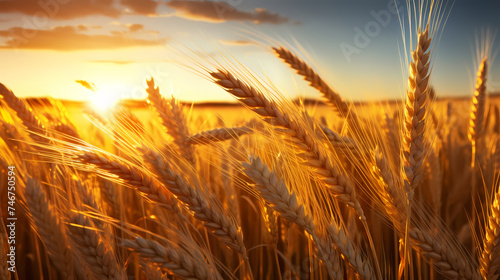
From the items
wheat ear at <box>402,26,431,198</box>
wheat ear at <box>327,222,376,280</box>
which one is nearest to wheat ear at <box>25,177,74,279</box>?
wheat ear at <box>327,222,376,280</box>

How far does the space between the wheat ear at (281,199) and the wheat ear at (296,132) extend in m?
0.12

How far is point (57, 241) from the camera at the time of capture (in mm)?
1096

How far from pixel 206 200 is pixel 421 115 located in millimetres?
694

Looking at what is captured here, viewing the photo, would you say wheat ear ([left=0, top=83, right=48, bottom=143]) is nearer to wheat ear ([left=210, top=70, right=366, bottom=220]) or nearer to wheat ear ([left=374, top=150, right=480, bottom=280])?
wheat ear ([left=210, top=70, right=366, bottom=220])

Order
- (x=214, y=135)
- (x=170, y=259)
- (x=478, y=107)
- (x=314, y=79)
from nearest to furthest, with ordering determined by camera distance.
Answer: (x=170, y=259), (x=214, y=135), (x=314, y=79), (x=478, y=107)

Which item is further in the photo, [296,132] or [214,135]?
[214,135]

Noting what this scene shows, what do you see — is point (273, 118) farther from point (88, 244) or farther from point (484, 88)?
point (484, 88)

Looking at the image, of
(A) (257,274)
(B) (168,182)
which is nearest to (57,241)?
(B) (168,182)

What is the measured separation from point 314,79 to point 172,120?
0.71m

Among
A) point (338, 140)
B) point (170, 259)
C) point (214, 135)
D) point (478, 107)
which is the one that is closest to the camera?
point (170, 259)

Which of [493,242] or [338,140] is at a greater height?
[338,140]

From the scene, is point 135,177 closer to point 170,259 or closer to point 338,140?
point 170,259

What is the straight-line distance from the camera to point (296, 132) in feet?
3.47

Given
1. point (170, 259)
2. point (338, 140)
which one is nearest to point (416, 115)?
point (338, 140)
